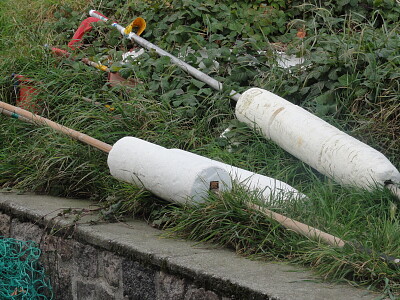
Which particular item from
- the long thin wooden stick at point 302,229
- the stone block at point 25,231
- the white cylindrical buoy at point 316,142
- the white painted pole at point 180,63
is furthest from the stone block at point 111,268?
the white painted pole at point 180,63

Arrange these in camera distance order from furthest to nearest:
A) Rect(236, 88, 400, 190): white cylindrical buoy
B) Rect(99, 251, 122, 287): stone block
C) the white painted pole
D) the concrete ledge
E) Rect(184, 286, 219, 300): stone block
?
the white painted pole
Rect(236, 88, 400, 190): white cylindrical buoy
Rect(99, 251, 122, 287): stone block
Rect(184, 286, 219, 300): stone block
the concrete ledge

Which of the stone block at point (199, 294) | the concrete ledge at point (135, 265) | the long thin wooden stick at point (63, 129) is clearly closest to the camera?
the concrete ledge at point (135, 265)

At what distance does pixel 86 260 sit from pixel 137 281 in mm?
438

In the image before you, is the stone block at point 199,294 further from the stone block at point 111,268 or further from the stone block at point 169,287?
the stone block at point 111,268

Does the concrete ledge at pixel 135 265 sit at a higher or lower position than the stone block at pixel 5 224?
higher

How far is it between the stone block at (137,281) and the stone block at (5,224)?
1.14 meters

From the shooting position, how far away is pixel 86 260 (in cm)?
351

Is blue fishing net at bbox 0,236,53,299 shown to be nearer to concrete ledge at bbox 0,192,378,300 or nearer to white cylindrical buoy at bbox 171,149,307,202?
concrete ledge at bbox 0,192,378,300

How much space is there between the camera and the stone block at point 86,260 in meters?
3.45

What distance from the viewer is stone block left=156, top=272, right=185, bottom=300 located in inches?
115

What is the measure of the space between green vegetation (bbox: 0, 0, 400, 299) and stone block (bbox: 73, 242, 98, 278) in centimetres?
26

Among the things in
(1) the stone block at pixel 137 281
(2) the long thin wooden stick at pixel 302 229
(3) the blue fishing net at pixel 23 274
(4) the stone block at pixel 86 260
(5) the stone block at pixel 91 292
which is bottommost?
(3) the blue fishing net at pixel 23 274

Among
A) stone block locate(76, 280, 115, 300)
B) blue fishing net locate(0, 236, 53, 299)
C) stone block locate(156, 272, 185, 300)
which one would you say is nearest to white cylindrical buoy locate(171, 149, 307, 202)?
stone block locate(156, 272, 185, 300)

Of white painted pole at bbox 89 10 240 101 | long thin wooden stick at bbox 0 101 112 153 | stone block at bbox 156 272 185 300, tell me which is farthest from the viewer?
white painted pole at bbox 89 10 240 101
